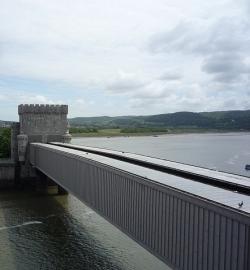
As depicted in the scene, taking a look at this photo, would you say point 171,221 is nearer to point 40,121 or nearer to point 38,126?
point 38,126

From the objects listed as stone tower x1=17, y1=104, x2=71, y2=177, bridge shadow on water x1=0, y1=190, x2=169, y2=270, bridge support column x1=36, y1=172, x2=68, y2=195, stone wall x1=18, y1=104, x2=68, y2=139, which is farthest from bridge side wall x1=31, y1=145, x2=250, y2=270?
stone wall x1=18, y1=104, x2=68, y2=139

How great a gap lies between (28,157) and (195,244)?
127ft

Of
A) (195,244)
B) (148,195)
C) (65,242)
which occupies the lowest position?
(65,242)

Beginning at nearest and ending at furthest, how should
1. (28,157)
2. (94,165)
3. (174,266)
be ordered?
1. (174,266)
2. (94,165)
3. (28,157)

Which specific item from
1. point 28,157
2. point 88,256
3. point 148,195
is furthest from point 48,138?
point 148,195

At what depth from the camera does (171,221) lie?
14.0 metres

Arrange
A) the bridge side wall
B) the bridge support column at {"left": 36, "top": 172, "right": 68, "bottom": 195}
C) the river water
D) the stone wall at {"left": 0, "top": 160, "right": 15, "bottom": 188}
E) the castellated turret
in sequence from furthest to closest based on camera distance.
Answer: the castellated turret < the stone wall at {"left": 0, "top": 160, "right": 15, "bottom": 188} < the bridge support column at {"left": 36, "top": 172, "right": 68, "bottom": 195} < the river water < the bridge side wall

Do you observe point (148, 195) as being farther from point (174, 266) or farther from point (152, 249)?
point (174, 266)

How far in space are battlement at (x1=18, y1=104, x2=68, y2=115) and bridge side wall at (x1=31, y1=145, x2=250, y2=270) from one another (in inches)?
1108

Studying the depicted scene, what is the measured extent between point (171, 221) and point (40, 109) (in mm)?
38078

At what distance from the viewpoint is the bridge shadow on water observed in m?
23.2

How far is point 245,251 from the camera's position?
1050cm

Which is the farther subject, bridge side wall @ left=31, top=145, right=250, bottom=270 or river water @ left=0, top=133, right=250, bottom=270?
river water @ left=0, top=133, right=250, bottom=270

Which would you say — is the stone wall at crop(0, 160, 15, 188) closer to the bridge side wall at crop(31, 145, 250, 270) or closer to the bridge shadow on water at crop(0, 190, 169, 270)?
the bridge shadow on water at crop(0, 190, 169, 270)
